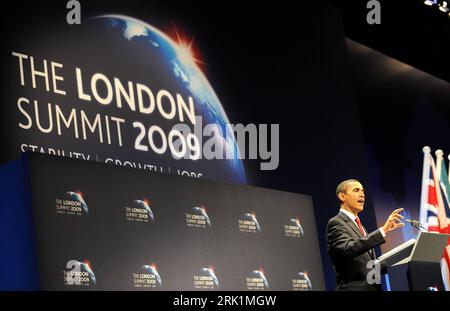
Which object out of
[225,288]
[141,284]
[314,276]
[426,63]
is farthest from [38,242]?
[426,63]

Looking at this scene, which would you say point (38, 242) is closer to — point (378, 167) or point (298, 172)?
point (298, 172)

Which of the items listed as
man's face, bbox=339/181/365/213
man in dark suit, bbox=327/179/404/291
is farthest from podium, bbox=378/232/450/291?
man's face, bbox=339/181/365/213

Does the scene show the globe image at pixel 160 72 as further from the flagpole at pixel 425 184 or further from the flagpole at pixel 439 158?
the flagpole at pixel 439 158

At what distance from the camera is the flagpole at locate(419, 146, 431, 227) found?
974 cm

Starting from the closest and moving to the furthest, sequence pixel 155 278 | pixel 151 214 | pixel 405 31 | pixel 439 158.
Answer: pixel 155 278, pixel 151 214, pixel 405 31, pixel 439 158

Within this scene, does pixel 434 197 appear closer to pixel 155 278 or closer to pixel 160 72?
pixel 160 72

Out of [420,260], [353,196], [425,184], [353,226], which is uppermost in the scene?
[425,184]

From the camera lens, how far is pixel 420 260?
4297mm

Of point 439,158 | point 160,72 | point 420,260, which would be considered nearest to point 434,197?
point 439,158

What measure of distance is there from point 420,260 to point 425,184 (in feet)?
19.1

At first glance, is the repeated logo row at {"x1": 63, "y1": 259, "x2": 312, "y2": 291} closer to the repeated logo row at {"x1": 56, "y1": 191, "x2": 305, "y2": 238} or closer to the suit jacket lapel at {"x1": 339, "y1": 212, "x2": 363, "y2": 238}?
the repeated logo row at {"x1": 56, "y1": 191, "x2": 305, "y2": 238}

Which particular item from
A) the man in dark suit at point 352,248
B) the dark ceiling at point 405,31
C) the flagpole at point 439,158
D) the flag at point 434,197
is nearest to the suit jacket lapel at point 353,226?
the man in dark suit at point 352,248

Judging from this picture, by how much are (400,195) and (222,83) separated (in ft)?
11.5

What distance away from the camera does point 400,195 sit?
969cm
